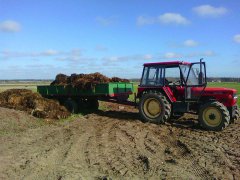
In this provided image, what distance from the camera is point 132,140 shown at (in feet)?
36.1

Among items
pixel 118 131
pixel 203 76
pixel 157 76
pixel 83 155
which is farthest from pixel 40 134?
pixel 203 76

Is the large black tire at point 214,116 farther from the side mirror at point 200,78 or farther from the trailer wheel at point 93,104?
the trailer wheel at point 93,104

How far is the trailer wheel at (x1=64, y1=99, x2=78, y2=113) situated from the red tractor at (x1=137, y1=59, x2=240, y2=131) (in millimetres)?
4058

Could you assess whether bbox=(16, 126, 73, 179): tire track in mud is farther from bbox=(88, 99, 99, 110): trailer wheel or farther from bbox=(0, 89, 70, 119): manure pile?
bbox=(88, 99, 99, 110): trailer wheel

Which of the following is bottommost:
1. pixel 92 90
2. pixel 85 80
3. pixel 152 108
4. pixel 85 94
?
pixel 152 108

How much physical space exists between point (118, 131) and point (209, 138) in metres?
3.08

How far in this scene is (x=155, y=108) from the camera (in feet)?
47.0

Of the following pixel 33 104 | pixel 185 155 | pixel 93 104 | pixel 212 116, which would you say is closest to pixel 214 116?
pixel 212 116

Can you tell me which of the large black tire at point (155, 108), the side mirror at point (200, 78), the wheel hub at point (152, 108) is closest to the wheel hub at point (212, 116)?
the side mirror at point (200, 78)

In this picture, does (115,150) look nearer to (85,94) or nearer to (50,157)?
(50,157)

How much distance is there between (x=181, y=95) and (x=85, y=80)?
5.17 m

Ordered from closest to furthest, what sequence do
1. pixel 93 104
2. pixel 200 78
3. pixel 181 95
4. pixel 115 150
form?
1. pixel 115 150
2. pixel 200 78
3. pixel 181 95
4. pixel 93 104

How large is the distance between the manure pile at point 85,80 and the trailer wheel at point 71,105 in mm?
858

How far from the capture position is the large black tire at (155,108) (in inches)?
550
